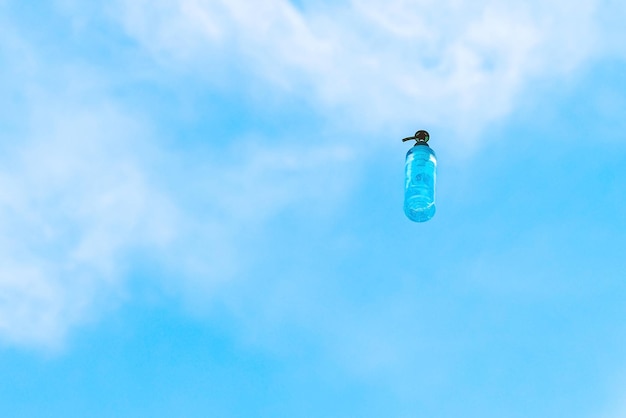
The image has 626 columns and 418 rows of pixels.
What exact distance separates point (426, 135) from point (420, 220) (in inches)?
64.4

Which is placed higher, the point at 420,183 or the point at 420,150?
the point at 420,150

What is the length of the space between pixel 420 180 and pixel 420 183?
0.06 meters

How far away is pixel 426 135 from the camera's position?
53.0ft

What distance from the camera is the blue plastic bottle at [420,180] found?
15.2 meters

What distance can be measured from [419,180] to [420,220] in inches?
30.1

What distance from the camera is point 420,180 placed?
15727mm

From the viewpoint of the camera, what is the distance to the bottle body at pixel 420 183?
15242 mm

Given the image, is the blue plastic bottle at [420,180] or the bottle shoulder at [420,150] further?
the bottle shoulder at [420,150]

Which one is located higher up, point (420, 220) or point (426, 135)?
point (426, 135)

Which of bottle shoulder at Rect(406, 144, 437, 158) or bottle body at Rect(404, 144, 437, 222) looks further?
bottle shoulder at Rect(406, 144, 437, 158)

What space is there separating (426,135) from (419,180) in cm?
88

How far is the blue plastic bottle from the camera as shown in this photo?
1524 centimetres

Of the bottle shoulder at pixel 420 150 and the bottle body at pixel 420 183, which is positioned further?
the bottle shoulder at pixel 420 150

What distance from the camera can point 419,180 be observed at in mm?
15727
